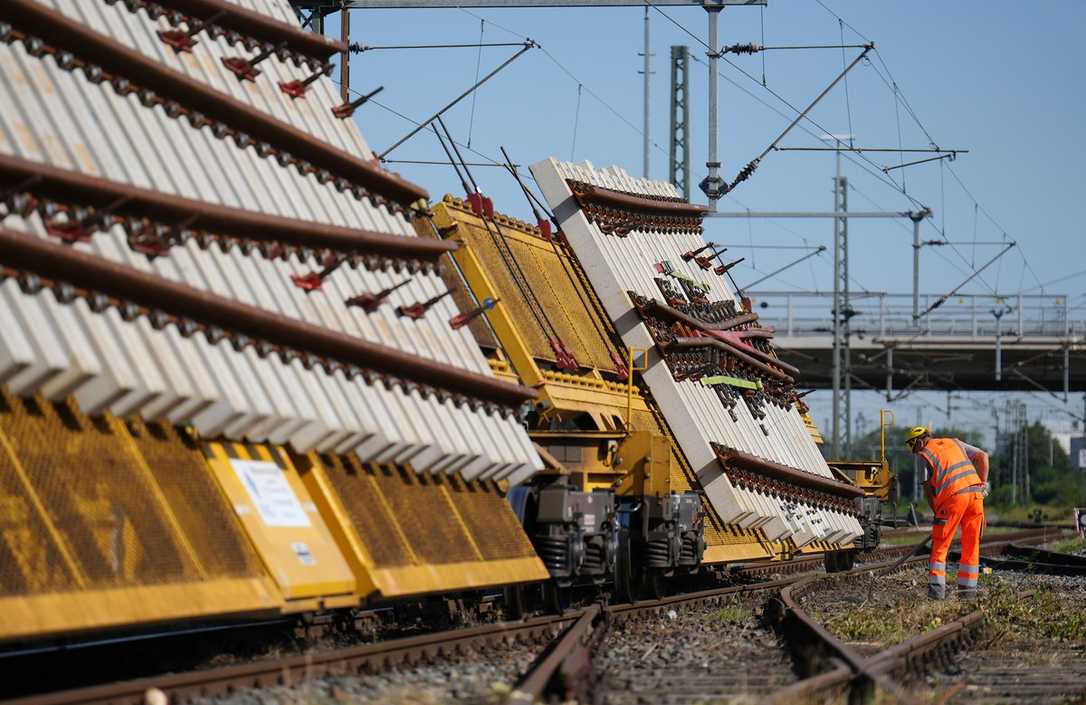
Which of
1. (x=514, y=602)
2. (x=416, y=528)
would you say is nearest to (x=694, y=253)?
(x=514, y=602)

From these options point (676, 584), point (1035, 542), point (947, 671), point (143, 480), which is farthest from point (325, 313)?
point (1035, 542)

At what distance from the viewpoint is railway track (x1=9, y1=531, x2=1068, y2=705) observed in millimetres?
9438

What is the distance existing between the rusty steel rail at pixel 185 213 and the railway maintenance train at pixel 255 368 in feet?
0.08

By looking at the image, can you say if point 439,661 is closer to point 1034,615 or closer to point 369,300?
point 369,300

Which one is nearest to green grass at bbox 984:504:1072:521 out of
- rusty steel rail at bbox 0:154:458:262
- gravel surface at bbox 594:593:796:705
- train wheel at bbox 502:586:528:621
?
gravel surface at bbox 594:593:796:705

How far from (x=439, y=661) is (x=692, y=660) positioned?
1.94 meters

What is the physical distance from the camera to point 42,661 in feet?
37.6

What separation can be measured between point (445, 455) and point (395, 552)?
139 cm

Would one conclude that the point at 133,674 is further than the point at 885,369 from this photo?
No

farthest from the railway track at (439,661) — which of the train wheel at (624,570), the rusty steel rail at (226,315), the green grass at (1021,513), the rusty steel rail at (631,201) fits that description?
the green grass at (1021,513)

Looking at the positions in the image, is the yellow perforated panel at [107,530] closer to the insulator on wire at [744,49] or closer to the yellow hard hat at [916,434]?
the yellow hard hat at [916,434]

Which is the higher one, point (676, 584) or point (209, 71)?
point (209, 71)

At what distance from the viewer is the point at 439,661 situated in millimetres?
12906

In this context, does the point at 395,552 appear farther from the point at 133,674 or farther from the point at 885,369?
the point at 885,369
